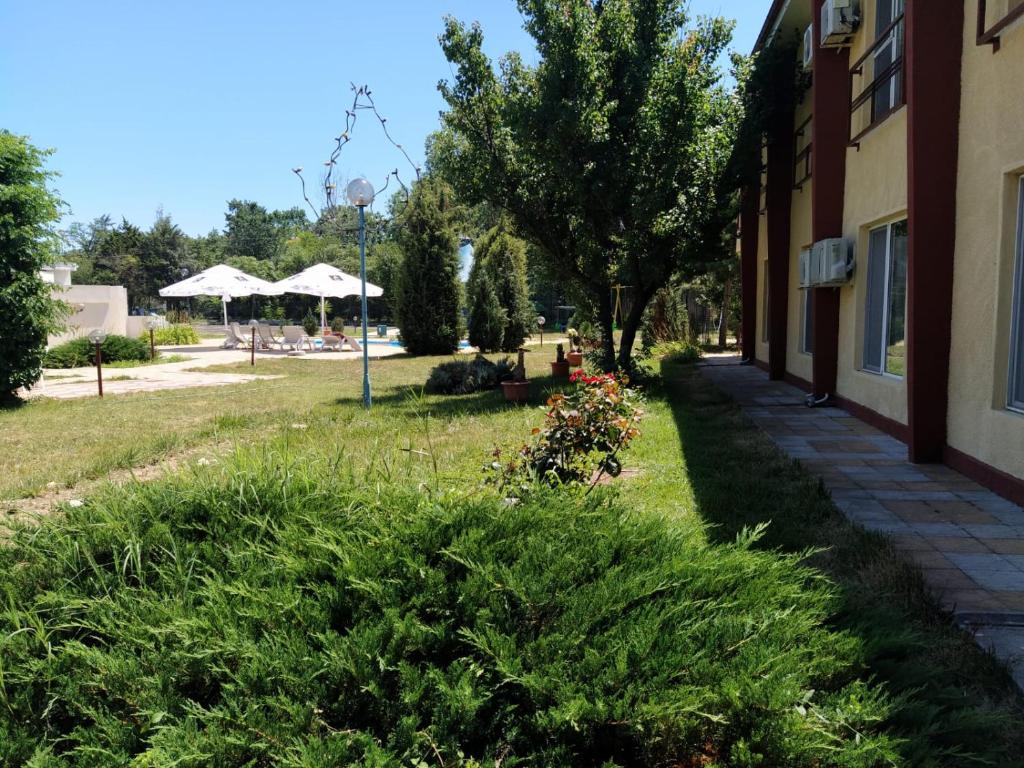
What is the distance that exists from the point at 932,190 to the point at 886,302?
2154mm

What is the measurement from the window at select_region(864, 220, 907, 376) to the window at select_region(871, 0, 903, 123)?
124 centimetres

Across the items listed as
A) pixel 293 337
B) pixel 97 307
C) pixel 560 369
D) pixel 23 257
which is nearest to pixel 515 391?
pixel 560 369

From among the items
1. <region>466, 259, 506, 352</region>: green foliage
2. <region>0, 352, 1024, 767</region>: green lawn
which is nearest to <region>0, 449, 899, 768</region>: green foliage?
<region>0, 352, 1024, 767</region>: green lawn

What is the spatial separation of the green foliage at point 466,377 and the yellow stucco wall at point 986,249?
7311 millimetres

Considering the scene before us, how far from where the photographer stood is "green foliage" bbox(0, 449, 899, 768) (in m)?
1.61

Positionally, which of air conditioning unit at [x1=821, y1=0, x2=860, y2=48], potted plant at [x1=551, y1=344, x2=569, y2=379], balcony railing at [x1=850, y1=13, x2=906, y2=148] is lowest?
potted plant at [x1=551, y1=344, x2=569, y2=379]

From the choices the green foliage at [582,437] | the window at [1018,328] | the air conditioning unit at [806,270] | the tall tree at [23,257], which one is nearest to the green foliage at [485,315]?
the tall tree at [23,257]

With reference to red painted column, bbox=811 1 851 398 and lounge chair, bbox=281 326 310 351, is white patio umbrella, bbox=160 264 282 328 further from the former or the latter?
red painted column, bbox=811 1 851 398

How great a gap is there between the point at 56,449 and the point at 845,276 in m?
8.76

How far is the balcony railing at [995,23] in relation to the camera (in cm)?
435

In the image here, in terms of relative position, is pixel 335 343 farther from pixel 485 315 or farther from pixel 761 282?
pixel 761 282

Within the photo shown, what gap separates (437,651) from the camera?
1.86m

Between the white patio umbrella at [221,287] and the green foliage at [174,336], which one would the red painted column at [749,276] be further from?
the green foliage at [174,336]

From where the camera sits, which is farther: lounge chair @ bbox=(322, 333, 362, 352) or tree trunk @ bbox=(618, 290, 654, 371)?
lounge chair @ bbox=(322, 333, 362, 352)
